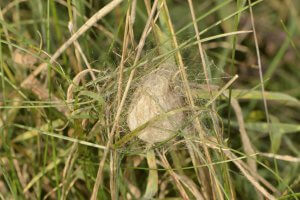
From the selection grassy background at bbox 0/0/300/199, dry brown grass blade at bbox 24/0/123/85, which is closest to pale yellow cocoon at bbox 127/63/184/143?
grassy background at bbox 0/0/300/199

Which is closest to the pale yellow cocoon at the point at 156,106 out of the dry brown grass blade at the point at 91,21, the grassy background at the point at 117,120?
the grassy background at the point at 117,120

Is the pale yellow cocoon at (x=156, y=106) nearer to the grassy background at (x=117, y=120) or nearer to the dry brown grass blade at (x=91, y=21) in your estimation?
the grassy background at (x=117, y=120)

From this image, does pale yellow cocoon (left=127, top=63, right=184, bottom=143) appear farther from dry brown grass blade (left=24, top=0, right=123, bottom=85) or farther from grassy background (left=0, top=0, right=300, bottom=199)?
dry brown grass blade (left=24, top=0, right=123, bottom=85)

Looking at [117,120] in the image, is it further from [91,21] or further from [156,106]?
[91,21]

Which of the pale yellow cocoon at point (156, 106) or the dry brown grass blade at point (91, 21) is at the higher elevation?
the dry brown grass blade at point (91, 21)

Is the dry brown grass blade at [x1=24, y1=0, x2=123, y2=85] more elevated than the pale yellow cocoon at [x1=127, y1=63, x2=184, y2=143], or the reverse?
the dry brown grass blade at [x1=24, y1=0, x2=123, y2=85]

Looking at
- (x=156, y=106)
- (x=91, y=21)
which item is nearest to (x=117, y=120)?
(x=156, y=106)

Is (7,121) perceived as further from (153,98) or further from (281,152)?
(281,152)
